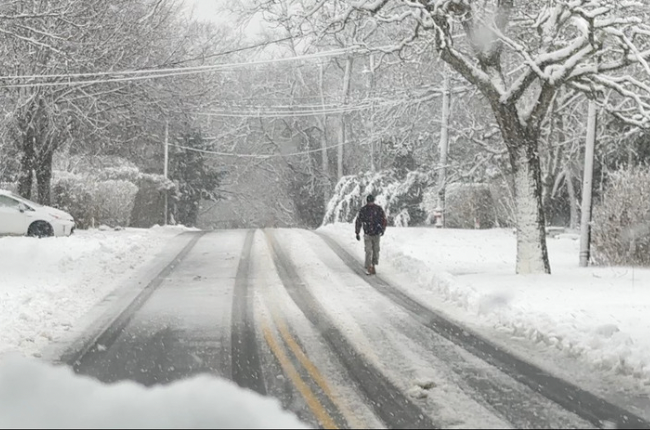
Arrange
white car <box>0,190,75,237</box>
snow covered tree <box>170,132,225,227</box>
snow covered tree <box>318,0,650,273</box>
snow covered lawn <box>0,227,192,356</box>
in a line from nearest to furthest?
snow covered lawn <box>0,227,192,356</box>
snow covered tree <box>318,0,650,273</box>
white car <box>0,190,75,237</box>
snow covered tree <box>170,132,225,227</box>

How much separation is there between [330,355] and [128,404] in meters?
2.80

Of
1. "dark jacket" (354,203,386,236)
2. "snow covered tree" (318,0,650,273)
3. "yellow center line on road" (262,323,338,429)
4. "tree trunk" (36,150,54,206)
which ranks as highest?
"snow covered tree" (318,0,650,273)

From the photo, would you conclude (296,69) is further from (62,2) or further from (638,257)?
(638,257)

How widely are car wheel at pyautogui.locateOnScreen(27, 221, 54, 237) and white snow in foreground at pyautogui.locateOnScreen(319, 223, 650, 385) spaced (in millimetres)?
8835

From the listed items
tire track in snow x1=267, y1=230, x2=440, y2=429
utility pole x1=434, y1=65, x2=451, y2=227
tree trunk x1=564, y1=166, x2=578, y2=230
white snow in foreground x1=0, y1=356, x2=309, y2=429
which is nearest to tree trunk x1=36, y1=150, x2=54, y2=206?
utility pole x1=434, y1=65, x2=451, y2=227

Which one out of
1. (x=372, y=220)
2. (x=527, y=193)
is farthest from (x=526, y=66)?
(x=372, y=220)

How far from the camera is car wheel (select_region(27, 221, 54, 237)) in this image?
71.9 feet

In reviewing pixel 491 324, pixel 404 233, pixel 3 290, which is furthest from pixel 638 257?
pixel 3 290

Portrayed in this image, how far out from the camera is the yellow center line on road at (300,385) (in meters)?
6.00

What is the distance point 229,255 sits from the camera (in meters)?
18.7

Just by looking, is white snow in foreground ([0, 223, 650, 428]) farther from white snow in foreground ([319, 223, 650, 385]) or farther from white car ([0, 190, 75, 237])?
white car ([0, 190, 75, 237])

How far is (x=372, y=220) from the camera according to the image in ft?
52.8

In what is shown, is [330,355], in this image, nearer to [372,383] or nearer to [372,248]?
[372,383]

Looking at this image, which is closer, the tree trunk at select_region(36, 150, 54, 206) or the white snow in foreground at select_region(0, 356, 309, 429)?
the white snow in foreground at select_region(0, 356, 309, 429)
